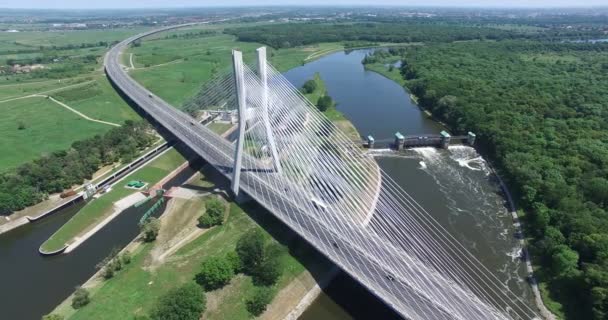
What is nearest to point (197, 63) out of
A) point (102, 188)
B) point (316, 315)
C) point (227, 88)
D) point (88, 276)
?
point (227, 88)

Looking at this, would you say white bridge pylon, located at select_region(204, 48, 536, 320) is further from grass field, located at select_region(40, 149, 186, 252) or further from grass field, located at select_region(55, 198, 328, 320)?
grass field, located at select_region(40, 149, 186, 252)

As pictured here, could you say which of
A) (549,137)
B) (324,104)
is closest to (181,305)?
(324,104)

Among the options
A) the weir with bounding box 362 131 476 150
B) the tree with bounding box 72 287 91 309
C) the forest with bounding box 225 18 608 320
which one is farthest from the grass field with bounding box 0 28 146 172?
the forest with bounding box 225 18 608 320

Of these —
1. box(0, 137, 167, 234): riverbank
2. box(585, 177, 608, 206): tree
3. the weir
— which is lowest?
box(0, 137, 167, 234): riverbank

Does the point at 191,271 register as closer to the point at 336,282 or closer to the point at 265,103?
the point at 336,282

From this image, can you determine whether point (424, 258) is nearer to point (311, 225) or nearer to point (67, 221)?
point (311, 225)

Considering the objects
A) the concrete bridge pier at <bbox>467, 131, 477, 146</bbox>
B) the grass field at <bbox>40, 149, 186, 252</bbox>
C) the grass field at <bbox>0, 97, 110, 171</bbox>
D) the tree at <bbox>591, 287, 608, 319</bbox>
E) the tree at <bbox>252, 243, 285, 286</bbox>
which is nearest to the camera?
the tree at <bbox>591, 287, 608, 319</bbox>

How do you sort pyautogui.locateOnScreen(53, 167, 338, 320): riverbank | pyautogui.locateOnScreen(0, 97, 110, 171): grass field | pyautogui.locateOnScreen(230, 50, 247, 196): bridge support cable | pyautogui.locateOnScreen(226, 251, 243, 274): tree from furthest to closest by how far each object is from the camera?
pyautogui.locateOnScreen(0, 97, 110, 171): grass field, pyautogui.locateOnScreen(230, 50, 247, 196): bridge support cable, pyautogui.locateOnScreen(226, 251, 243, 274): tree, pyautogui.locateOnScreen(53, 167, 338, 320): riverbank
